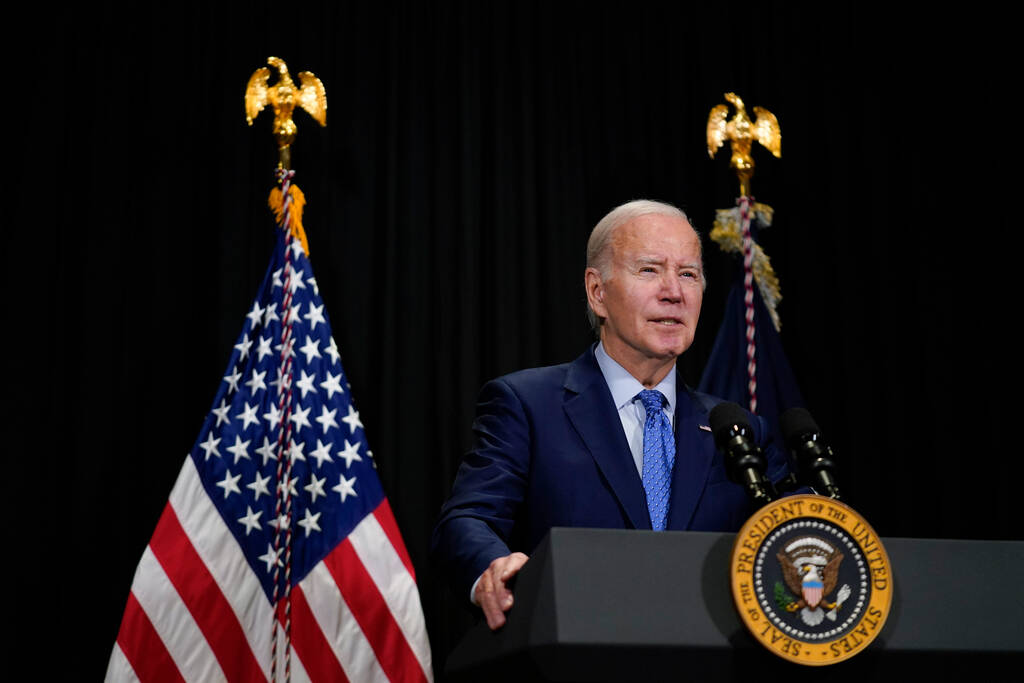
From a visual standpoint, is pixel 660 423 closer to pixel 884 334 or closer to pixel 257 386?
pixel 257 386

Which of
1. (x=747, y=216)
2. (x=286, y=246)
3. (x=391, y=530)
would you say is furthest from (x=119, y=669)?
(x=747, y=216)

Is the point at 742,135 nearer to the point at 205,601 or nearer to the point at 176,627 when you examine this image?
the point at 205,601

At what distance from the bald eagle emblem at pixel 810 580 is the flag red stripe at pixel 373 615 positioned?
210cm

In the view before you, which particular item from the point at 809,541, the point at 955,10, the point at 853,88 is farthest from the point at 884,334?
the point at 809,541

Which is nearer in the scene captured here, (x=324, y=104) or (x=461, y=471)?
(x=461, y=471)

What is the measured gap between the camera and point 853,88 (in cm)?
438

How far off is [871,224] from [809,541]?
10.9 ft

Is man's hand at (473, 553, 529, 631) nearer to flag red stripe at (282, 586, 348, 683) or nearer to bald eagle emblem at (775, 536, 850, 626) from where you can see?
bald eagle emblem at (775, 536, 850, 626)

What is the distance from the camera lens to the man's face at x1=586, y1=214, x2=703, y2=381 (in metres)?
2.10

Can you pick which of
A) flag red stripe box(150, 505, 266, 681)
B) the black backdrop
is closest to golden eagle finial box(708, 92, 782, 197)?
the black backdrop

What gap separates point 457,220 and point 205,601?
1.60 meters

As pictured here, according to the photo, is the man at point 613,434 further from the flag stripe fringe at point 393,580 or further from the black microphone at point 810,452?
the flag stripe fringe at point 393,580

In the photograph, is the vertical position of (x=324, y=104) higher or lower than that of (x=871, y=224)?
higher

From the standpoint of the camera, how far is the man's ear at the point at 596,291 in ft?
7.35
